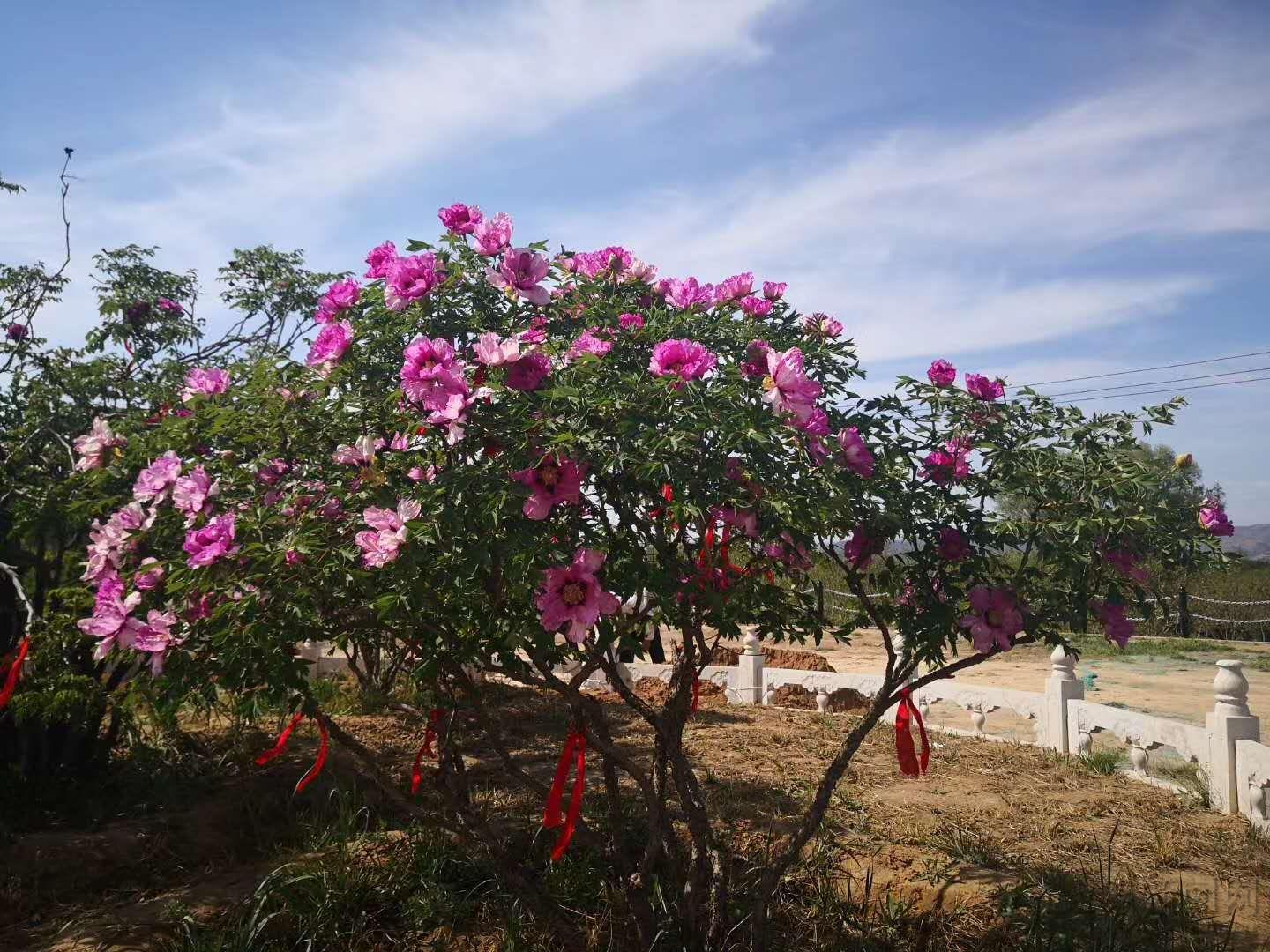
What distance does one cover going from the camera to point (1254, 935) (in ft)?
13.5

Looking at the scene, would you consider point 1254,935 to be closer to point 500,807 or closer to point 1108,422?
point 1108,422

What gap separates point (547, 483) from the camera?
2.69 metres

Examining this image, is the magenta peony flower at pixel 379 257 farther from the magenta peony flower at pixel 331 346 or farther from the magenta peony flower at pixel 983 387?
the magenta peony flower at pixel 983 387

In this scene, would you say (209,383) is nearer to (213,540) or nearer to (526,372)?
(213,540)

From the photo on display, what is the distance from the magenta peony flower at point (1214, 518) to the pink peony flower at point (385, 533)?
2.74 metres

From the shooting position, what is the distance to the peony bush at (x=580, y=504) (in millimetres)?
2766

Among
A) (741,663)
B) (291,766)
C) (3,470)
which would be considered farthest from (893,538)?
(741,663)

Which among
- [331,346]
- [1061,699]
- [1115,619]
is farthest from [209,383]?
[1061,699]

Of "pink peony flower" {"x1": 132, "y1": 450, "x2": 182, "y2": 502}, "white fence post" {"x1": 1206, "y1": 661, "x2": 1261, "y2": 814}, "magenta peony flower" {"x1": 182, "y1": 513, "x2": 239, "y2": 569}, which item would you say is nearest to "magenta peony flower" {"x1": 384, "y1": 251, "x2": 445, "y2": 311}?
"magenta peony flower" {"x1": 182, "y1": 513, "x2": 239, "y2": 569}

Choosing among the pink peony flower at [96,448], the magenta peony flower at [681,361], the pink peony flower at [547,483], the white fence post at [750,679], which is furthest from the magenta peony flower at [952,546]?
the white fence post at [750,679]

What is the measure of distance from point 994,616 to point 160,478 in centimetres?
296

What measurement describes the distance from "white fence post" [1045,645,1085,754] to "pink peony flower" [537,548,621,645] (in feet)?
20.5

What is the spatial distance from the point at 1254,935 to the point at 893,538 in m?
2.48

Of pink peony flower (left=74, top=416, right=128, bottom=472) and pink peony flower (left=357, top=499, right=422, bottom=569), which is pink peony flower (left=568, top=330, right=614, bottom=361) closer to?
pink peony flower (left=357, top=499, right=422, bottom=569)
